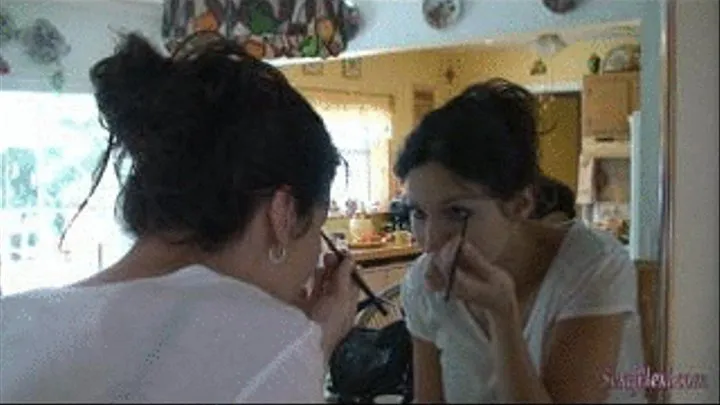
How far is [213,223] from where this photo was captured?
472mm

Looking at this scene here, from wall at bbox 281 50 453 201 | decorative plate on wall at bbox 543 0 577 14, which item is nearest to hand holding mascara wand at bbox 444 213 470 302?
wall at bbox 281 50 453 201

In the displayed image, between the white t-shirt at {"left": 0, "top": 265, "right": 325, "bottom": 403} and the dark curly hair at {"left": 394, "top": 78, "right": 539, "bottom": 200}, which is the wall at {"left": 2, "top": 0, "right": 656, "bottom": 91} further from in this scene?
the white t-shirt at {"left": 0, "top": 265, "right": 325, "bottom": 403}

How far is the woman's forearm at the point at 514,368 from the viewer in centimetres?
39

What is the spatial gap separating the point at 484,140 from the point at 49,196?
0.72 meters

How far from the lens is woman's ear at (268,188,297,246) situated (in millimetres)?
479

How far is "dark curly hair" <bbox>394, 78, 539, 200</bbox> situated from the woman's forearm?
0.28 feet

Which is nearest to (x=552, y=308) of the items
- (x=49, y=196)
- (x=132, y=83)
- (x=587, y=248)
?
(x=587, y=248)

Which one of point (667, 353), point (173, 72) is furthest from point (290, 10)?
point (667, 353)

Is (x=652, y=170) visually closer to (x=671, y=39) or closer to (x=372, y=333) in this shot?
(x=671, y=39)

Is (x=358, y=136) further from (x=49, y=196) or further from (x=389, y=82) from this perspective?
(x=49, y=196)

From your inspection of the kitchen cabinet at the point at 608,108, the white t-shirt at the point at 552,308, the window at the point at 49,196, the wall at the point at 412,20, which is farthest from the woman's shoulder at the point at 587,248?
the window at the point at 49,196

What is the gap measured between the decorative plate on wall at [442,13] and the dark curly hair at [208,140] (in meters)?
0.27

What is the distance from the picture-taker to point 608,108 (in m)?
0.63

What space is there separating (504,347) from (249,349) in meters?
0.14
